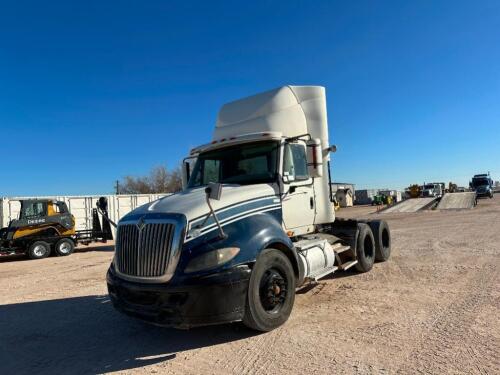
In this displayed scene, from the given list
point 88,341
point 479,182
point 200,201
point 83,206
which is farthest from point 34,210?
point 479,182

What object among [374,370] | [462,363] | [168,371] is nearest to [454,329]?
[462,363]

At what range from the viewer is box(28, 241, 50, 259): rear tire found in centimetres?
1662

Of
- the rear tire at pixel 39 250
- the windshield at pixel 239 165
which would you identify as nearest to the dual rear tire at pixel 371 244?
the windshield at pixel 239 165

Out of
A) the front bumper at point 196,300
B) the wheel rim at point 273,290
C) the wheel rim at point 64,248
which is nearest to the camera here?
the front bumper at point 196,300

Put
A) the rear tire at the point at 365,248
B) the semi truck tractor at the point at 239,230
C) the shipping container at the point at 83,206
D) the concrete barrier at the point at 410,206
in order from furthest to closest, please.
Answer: the concrete barrier at the point at 410,206, the shipping container at the point at 83,206, the rear tire at the point at 365,248, the semi truck tractor at the point at 239,230

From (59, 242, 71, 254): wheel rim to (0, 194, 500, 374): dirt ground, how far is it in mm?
9508

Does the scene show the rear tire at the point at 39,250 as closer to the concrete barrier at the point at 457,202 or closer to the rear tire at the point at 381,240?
the rear tire at the point at 381,240

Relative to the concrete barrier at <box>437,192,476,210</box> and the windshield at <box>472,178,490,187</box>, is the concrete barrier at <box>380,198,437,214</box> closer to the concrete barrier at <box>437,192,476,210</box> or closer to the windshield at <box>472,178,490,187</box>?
the concrete barrier at <box>437,192,476,210</box>

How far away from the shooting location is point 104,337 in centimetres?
533

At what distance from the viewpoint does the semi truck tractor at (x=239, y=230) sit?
4.51m

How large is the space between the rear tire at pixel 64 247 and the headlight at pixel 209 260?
14855 millimetres

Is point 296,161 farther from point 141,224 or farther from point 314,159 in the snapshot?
point 141,224

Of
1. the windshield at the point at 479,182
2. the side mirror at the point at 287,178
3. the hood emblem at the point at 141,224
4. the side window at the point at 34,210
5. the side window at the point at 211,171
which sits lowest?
the hood emblem at the point at 141,224

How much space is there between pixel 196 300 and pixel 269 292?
3.66ft
